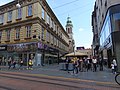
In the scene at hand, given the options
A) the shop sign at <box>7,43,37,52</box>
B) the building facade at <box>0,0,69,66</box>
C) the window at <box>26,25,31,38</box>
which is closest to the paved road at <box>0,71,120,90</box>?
the shop sign at <box>7,43,37,52</box>

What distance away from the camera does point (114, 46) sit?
57.2 ft

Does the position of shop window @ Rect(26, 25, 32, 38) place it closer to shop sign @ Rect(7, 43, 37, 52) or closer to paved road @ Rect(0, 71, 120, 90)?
shop sign @ Rect(7, 43, 37, 52)

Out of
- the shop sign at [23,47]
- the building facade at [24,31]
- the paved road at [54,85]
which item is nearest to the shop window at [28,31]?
the building facade at [24,31]

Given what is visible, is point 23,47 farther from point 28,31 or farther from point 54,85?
point 54,85

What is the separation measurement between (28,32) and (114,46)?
1706 cm

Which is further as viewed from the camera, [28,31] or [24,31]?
[24,31]

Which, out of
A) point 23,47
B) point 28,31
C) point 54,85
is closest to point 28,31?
point 28,31

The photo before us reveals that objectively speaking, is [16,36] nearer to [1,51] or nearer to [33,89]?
[1,51]

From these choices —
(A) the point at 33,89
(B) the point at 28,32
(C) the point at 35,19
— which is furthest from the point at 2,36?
(A) the point at 33,89

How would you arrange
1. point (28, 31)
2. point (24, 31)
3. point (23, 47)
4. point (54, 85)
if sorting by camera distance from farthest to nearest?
point (24, 31) < point (28, 31) < point (23, 47) < point (54, 85)

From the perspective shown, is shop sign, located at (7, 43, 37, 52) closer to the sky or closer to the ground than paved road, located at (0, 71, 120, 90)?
closer to the sky

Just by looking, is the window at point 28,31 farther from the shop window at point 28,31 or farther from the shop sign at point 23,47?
the shop sign at point 23,47

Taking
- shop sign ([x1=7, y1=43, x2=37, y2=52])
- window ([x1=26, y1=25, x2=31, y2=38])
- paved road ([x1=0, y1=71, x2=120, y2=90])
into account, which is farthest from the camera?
window ([x1=26, y1=25, x2=31, y2=38])

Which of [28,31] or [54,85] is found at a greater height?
[28,31]
